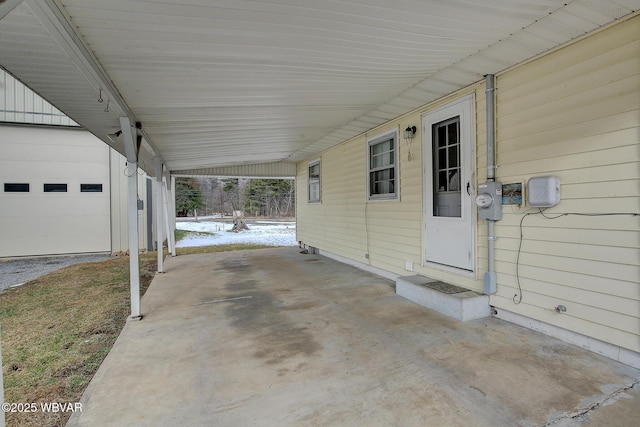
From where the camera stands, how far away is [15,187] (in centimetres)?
849

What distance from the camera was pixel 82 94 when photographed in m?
2.67

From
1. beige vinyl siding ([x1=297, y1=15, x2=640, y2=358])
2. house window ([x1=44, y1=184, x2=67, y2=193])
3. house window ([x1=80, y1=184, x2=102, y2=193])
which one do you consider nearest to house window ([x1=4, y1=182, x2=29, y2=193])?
house window ([x1=44, y1=184, x2=67, y2=193])

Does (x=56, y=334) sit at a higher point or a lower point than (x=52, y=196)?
lower

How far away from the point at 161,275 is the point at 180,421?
15.8ft

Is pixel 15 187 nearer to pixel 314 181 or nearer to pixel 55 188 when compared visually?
pixel 55 188

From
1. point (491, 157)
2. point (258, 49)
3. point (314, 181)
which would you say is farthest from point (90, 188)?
point (491, 157)

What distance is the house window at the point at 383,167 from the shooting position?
526 cm

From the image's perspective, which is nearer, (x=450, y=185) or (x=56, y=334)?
(x=56, y=334)

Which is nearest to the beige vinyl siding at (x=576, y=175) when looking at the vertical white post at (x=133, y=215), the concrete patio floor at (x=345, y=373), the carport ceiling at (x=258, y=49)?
the carport ceiling at (x=258, y=49)

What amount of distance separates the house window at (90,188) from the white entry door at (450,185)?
367 inches

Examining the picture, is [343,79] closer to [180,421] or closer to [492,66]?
[492,66]

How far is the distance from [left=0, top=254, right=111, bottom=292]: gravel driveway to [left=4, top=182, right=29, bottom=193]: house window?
6.16ft

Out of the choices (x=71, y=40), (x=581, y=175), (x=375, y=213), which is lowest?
(x=375, y=213)

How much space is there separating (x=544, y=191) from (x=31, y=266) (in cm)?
1041
